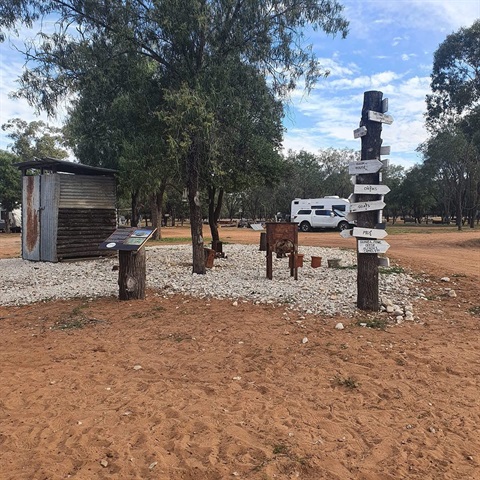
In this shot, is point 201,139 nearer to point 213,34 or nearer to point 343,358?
point 213,34

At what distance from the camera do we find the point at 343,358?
4.32 m

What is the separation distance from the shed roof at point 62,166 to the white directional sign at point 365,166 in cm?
839

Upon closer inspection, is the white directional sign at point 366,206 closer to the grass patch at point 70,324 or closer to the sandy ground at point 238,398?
the sandy ground at point 238,398

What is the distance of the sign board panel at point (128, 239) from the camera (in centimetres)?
685

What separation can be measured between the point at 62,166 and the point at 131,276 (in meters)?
6.46

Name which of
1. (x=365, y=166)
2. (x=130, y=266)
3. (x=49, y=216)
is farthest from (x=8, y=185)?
(x=365, y=166)

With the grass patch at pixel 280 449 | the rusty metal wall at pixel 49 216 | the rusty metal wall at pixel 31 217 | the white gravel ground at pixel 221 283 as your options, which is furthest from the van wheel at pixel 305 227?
the grass patch at pixel 280 449

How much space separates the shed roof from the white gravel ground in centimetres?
272

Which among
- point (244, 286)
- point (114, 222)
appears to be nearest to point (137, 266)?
point (244, 286)

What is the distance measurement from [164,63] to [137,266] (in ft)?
15.1

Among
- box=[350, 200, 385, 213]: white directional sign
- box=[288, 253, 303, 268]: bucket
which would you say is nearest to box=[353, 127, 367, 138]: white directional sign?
box=[350, 200, 385, 213]: white directional sign

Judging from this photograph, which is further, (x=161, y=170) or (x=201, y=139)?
(x=161, y=170)

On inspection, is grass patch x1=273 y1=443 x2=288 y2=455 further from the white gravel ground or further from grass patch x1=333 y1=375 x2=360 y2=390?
the white gravel ground

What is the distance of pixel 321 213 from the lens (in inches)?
1249
